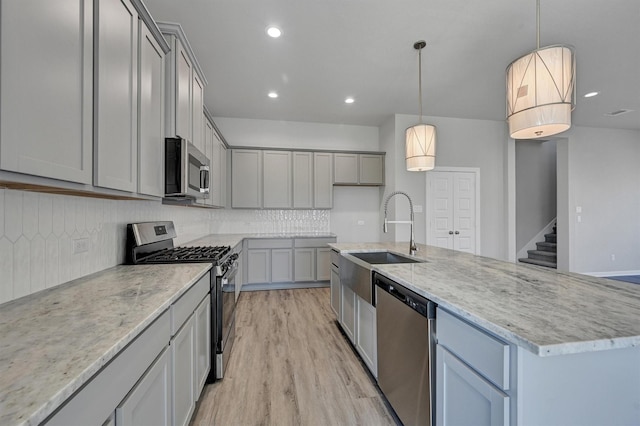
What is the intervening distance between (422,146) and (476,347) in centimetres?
221

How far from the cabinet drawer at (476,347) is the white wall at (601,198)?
5844 mm

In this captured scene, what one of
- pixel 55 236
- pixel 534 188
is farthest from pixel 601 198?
pixel 55 236

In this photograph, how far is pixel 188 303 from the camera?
1.51m

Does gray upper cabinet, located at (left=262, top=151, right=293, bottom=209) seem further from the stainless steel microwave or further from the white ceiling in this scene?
the stainless steel microwave

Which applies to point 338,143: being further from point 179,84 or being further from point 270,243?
point 179,84

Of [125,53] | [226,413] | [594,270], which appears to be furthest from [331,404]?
[594,270]

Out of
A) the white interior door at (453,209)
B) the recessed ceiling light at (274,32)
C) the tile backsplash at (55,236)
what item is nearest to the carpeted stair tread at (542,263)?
the white interior door at (453,209)

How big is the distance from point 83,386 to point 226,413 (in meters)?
1.39

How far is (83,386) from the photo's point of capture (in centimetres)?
67

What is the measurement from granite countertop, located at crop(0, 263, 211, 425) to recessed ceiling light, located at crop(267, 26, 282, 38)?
2.33 metres

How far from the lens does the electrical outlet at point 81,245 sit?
149 cm

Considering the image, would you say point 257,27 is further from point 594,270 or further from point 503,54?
point 594,270

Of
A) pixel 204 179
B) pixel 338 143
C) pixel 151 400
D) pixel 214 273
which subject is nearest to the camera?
pixel 151 400

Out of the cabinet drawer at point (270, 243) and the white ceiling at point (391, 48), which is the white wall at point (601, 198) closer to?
the white ceiling at point (391, 48)
